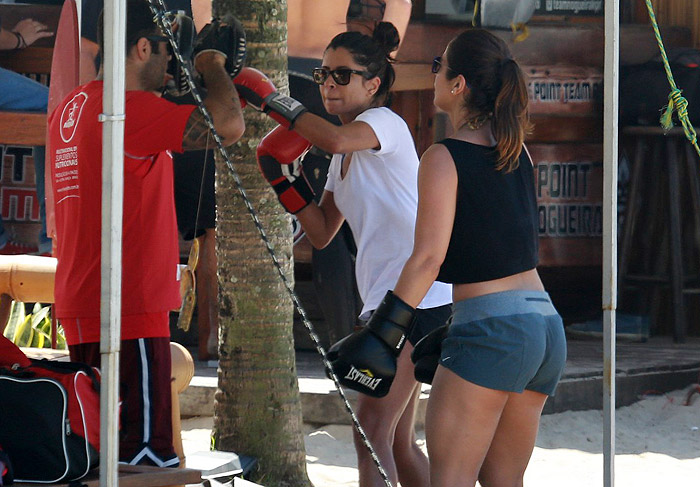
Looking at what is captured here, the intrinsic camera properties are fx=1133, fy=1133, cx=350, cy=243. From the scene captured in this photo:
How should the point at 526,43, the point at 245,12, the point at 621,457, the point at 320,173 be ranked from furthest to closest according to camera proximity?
1. the point at 526,43
2. the point at 320,173
3. the point at 621,457
4. the point at 245,12

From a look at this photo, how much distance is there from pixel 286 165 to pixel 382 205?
363 millimetres

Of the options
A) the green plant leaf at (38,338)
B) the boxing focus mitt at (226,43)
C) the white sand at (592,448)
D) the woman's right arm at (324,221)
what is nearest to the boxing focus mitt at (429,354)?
the woman's right arm at (324,221)

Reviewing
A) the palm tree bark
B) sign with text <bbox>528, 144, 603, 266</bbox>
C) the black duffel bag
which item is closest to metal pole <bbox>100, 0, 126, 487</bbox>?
the black duffel bag

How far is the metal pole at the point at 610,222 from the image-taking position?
11.7 ft

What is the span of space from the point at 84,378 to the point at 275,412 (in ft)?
5.69

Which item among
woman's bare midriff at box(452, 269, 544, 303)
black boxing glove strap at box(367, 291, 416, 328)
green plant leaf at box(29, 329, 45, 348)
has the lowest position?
green plant leaf at box(29, 329, 45, 348)

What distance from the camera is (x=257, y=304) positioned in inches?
194

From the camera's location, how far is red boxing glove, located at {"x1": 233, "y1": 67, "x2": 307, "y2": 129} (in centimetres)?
363

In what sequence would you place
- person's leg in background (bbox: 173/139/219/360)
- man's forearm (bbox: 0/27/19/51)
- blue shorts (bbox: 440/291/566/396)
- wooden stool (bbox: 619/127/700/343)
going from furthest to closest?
wooden stool (bbox: 619/127/700/343) < man's forearm (bbox: 0/27/19/51) < person's leg in background (bbox: 173/139/219/360) < blue shorts (bbox: 440/291/566/396)

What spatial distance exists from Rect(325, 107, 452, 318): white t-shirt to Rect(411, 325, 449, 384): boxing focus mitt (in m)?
0.35

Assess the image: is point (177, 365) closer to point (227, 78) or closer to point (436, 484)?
point (227, 78)

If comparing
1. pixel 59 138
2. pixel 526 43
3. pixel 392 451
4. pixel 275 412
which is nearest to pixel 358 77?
pixel 59 138

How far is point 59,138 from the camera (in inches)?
145

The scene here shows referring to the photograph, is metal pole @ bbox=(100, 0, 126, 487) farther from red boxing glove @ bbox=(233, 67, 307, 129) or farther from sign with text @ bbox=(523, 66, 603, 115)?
sign with text @ bbox=(523, 66, 603, 115)
